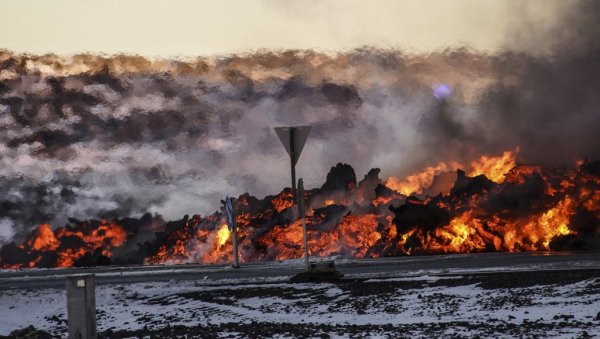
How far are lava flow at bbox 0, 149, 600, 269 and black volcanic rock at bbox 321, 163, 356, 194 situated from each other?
0.09 m

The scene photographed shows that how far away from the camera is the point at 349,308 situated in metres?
17.1

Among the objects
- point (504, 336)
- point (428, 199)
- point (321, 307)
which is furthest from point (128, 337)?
point (428, 199)

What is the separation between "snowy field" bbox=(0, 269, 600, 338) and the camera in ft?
43.2

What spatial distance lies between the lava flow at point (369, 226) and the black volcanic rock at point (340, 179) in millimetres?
86

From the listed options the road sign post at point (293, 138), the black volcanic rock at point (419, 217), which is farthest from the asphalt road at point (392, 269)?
the black volcanic rock at point (419, 217)

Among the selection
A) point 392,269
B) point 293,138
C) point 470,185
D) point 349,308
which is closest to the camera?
point 349,308

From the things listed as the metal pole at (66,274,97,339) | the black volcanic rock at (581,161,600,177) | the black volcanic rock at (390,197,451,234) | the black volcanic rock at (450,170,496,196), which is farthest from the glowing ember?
the metal pole at (66,274,97,339)

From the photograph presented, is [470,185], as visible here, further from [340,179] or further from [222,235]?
[222,235]

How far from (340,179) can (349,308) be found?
178 feet

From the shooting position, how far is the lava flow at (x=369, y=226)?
52844mm

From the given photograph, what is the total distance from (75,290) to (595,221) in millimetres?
44898

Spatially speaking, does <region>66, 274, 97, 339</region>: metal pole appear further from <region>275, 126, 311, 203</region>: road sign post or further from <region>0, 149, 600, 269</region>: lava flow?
<region>0, 149, 600, 269</region>: lava flow

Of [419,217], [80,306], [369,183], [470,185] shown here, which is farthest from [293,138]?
[369,183]

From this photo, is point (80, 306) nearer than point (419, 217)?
Yes
